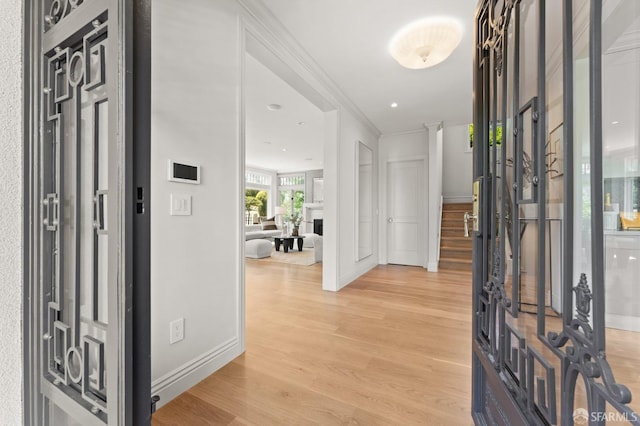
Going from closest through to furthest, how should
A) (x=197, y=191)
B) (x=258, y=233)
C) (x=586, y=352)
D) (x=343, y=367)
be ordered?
(x=586, y=352)
(x=197, y=191)
(x=343, y=367)
(x=258, y=233)

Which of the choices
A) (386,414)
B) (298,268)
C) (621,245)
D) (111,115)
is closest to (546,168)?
(621,245)

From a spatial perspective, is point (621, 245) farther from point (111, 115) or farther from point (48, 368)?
point (48, 368)

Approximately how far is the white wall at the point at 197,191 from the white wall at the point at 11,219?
0.47m

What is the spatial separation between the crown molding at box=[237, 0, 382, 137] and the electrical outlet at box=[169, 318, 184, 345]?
2203 mm

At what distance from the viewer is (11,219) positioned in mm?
1011

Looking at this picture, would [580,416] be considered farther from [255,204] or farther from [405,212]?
[255,204]

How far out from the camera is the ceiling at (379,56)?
2.09 metres

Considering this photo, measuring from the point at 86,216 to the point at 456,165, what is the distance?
814 cm

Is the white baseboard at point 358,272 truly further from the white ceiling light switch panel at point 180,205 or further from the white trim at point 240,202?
the white ceiling light switch panel at point 180,205

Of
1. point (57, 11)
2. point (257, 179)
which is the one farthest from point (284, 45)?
point (257, 179)

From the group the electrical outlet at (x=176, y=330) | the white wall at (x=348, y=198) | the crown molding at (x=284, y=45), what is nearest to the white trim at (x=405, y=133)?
the white wall at (x=348, y=198)

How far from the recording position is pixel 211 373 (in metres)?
1.76

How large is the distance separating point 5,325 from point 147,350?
749 millimetres

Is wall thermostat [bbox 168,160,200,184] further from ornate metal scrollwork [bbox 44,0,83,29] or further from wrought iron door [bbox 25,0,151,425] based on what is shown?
ornate metal scrollwork [bbox 44,0,83,29]
